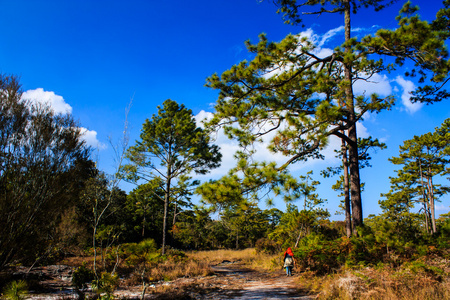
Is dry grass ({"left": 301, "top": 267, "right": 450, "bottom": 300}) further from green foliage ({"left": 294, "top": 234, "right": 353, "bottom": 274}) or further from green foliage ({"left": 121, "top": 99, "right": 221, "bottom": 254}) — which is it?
green foliage ({"left": 121, "top": 99, "right": 221, "bottom": 254})

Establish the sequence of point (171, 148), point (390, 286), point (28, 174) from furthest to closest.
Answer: point (171, 148)
point (28, 174)
point (390, 286)

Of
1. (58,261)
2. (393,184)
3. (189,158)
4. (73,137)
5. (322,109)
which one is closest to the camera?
(322,109)

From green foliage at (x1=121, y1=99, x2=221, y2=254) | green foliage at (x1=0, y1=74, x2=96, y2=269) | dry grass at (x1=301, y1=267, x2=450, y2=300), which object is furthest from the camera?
green foliage at (x1=121, y1=99, x2=221, y2=254)

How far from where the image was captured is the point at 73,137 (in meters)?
7.36

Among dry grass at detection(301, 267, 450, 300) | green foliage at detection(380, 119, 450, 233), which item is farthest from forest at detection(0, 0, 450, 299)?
green foliage at detection(380, 119, 450, 233)

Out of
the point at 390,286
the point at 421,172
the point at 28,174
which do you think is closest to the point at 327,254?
the point at 390,286

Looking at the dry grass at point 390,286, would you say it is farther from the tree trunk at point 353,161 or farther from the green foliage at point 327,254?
the tree trunk at point 353,161

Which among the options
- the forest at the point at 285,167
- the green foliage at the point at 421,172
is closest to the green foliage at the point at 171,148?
the forest at the point at 285,167

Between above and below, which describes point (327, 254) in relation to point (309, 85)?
below

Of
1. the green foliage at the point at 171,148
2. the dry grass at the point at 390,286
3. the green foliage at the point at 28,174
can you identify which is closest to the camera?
the dry grass at the point at 390,286

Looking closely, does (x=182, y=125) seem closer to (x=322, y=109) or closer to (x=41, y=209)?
(x=41, y=209)

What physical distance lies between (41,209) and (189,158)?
957 cm

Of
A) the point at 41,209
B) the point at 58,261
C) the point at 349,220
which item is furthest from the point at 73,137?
the point at 349,220

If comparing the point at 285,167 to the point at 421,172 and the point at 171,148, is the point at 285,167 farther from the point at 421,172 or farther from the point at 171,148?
the point at 421,172
